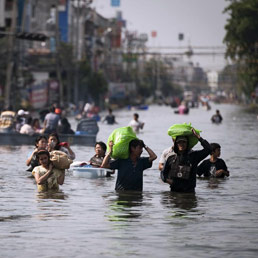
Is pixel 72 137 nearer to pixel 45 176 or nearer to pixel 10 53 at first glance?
pixel 45 176

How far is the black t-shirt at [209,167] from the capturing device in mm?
21281

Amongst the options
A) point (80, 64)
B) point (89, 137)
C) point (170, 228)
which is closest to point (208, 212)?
point (170, 228)

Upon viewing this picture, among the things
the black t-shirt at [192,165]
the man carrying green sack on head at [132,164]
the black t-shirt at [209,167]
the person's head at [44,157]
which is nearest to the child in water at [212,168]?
the black t-shirt at [209,167]

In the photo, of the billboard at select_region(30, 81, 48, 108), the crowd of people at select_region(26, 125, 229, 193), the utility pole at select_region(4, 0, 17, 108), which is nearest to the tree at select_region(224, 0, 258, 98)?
the billboard at select_region(30, 81, 48, 108)

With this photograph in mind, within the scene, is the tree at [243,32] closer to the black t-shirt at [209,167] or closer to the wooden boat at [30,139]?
the wooden boat at [30,139]

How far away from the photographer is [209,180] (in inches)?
842

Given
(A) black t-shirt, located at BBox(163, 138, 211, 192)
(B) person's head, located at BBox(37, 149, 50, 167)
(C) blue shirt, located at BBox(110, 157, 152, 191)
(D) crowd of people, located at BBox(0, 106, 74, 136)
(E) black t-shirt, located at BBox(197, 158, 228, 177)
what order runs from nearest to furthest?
(A) black t-shirt, located at BBox(163, 138, 211, 192)
(C) blue shirt, located at BBox(110, 157, 152, 191)
(B) person's head, located at BBox(37, 149, 50, 167)
(E) black t-shirt, located at BBox(197, 158, 228, 177)
(D) crowd of people, located at BBox(0, 106, 74, 136)

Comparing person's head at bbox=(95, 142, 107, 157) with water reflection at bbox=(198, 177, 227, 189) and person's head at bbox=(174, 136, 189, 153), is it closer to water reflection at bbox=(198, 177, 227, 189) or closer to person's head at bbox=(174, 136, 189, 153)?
water reflection at bbox=(198, 177, 227, 189)

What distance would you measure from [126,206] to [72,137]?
60.5 feet

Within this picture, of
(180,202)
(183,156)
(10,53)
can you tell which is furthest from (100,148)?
(10,53)

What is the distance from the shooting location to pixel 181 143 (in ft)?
51.8

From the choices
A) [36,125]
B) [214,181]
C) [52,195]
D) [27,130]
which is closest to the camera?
[52,195]

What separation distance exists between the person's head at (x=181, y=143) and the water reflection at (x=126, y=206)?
1.14 meters

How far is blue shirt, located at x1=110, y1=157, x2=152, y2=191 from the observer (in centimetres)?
1672
